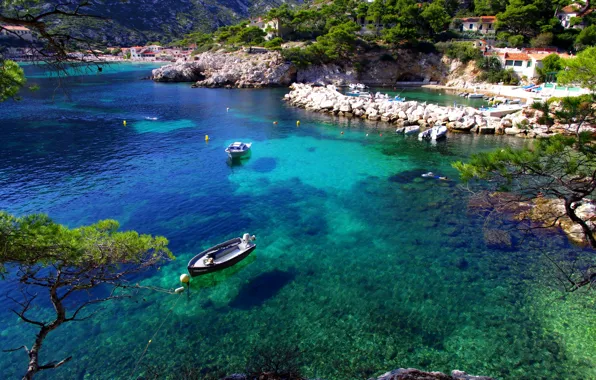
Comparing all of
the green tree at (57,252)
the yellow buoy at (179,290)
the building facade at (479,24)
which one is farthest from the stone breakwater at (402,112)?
the building facade at (479,24)

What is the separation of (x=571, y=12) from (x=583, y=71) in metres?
80.4

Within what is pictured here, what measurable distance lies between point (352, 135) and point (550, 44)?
53.3m

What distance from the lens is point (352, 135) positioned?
37844mm

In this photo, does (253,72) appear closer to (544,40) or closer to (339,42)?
(339,42)

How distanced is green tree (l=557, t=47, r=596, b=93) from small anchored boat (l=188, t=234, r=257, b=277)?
13.2 metres

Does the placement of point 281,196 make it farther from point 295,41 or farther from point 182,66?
point 295,41

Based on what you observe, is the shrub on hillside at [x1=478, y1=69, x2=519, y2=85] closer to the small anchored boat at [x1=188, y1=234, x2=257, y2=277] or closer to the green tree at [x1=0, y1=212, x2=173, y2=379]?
the small anchored boat at [x1=188, y1=234, x2=257, y2=277]

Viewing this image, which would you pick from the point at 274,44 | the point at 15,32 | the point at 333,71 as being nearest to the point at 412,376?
the point at 15,32

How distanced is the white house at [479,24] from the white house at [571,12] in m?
11.7

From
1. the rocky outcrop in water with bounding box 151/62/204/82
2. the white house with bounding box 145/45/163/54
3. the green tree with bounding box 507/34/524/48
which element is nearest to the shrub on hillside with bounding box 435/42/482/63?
the green tree with bounding box 507/34/524/48

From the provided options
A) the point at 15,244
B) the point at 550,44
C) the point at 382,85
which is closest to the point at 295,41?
the point at 382,85

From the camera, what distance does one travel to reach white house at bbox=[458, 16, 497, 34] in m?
75.4

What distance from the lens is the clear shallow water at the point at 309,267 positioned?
11528mm

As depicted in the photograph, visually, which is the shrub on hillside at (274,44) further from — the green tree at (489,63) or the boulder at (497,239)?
the boulder at (497,239)
